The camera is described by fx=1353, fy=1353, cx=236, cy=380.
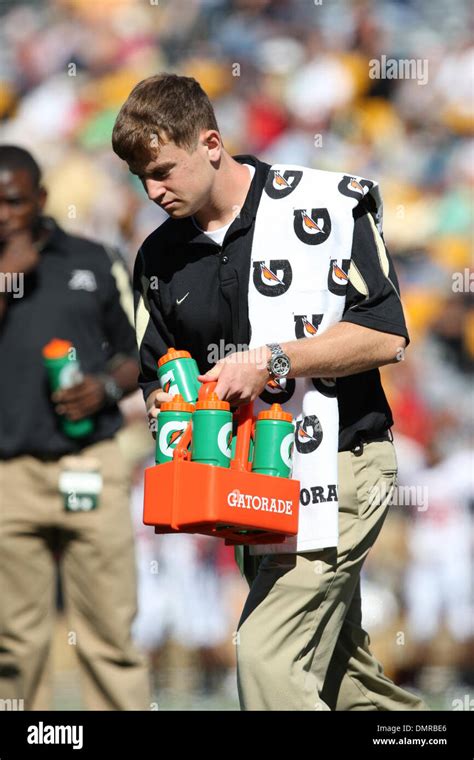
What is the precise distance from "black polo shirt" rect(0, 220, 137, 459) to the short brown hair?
1304 millimetres

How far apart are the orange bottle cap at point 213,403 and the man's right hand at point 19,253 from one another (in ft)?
5.77

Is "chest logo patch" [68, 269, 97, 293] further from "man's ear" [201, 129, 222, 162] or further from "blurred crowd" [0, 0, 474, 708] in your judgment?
"man's ear" [201, 129, 222, 162]

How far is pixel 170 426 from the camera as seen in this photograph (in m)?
2.75

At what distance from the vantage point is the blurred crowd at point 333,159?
191 inches

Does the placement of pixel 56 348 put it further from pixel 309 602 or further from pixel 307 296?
pixel 309 602

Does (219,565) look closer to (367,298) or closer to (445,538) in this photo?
(445,538)

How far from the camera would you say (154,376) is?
10.5 feet

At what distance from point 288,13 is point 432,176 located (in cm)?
84

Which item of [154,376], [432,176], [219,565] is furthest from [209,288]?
[432,176]

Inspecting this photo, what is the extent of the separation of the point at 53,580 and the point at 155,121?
1753 mm

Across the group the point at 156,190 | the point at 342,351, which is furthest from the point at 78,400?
the point at 342,351

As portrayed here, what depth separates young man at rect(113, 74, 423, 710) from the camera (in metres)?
2.86

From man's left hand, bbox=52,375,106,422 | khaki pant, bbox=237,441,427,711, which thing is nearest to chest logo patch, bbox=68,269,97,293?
man's left hand, bbox=52,375,106,422
